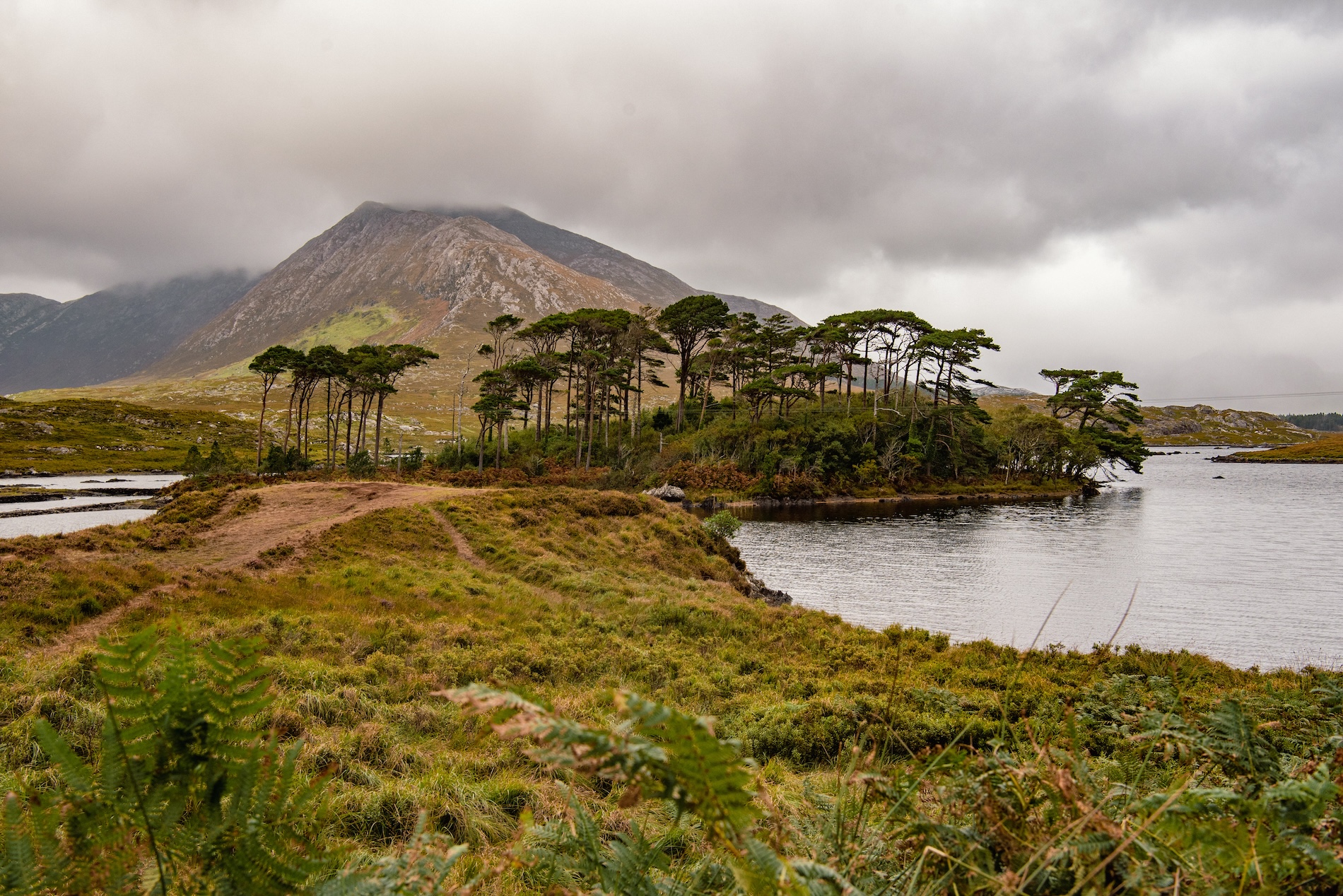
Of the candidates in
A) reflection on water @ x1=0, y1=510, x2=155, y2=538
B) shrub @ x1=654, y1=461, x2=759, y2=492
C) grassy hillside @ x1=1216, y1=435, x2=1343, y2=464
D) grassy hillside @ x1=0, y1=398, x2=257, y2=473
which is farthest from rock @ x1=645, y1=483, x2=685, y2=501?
grassy hillside @ x1=1216, y1=435, x2=1343, y2=464

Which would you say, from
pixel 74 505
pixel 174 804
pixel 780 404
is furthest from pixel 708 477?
pixel 174 804

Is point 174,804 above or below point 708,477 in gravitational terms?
above

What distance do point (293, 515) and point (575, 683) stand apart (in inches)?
585

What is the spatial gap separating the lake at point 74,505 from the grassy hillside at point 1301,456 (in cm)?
13321

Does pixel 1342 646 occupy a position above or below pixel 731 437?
below

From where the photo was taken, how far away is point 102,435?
282ft

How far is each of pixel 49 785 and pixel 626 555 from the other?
1691 cm

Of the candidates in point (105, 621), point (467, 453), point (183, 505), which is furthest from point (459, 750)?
point (467, 453)

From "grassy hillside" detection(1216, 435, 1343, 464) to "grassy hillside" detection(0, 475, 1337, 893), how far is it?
394 ft

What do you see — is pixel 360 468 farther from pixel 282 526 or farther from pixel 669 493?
pixel 282 526

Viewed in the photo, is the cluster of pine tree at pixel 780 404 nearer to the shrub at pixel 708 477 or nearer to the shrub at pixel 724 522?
the shrub at pixel 708 477

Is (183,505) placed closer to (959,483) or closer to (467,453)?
(467,453)

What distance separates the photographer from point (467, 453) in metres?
52.2

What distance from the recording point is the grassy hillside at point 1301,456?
9740 centimetres
